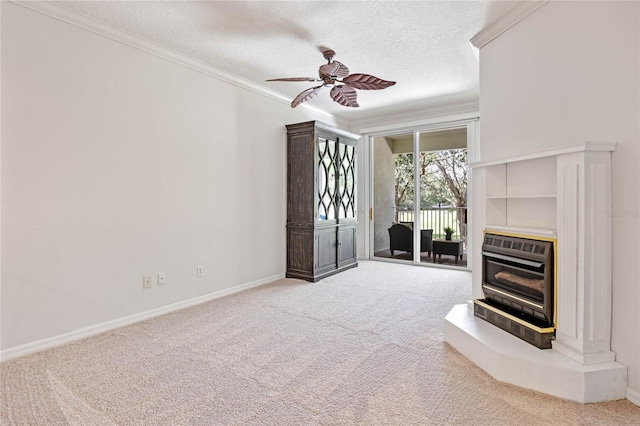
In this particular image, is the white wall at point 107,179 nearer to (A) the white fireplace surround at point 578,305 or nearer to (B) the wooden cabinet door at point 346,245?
(B) the wooden cabinet door at point 346,245

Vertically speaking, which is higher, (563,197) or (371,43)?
(371,43)

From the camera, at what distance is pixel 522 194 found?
96.2 inches

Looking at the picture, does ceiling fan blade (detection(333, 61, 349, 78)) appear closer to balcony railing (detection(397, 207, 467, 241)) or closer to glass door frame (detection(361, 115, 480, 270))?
glass door frame (detection(361, 115, 480, 270))

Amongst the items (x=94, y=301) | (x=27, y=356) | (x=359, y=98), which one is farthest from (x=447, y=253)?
(x=27, y=356)

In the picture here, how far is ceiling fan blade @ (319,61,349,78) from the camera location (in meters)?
3.04

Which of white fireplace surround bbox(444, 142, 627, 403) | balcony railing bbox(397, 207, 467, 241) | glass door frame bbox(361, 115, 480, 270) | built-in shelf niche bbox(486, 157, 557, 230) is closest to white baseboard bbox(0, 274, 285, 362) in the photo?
white fireplace surround bbox(444, 142, 627, 403)

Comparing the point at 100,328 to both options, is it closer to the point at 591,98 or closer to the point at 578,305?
the point at 578,305

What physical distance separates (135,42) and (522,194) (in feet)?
11.6

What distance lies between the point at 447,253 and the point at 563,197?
12.4ft

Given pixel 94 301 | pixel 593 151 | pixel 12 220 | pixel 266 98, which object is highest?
pixel 266 98

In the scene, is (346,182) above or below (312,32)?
below

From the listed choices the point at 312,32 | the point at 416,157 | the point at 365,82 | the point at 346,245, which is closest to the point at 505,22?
the point at 365,82

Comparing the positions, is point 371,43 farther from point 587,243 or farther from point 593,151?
point 587,243

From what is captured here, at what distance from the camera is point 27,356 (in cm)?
236
